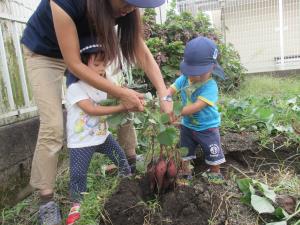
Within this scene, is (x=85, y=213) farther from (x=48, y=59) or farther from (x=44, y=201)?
(x=48, y=59)

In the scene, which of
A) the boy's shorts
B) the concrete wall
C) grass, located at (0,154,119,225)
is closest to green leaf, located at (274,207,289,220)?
the boy's shorts

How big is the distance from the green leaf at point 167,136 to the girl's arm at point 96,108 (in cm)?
25

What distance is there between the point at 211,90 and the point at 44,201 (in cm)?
124

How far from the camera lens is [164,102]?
7.10 feet

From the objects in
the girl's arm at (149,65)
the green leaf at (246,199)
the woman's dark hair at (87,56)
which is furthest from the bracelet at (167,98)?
the green leaf at (246,199)

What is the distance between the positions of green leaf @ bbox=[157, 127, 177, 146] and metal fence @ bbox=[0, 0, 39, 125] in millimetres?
1286

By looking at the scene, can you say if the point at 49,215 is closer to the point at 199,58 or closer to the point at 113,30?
the point at 113,30

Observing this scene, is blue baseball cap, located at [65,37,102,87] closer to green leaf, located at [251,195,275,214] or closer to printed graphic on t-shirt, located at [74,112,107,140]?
printed graphic on t-shirt, located at [74,112,107,140]

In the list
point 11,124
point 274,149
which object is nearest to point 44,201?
point 11,124

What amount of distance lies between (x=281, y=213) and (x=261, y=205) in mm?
106

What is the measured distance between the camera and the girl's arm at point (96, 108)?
2020mm

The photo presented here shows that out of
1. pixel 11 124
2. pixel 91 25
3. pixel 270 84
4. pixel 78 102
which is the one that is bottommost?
pixel 270 84

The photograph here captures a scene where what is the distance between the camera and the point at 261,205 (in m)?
1.94

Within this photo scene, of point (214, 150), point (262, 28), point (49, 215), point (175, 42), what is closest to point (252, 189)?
point (214, 150)
